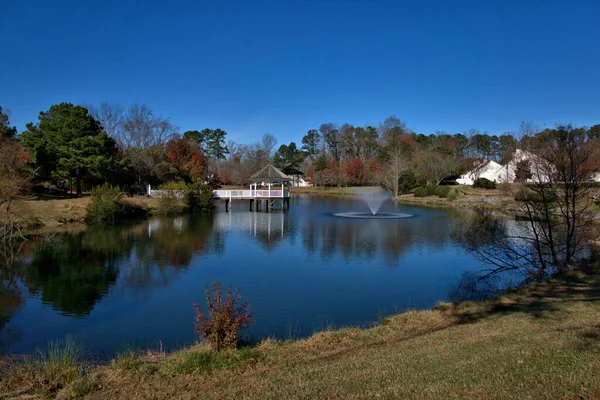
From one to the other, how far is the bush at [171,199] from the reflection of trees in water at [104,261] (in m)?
8.18

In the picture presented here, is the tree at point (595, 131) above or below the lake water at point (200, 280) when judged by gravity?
above

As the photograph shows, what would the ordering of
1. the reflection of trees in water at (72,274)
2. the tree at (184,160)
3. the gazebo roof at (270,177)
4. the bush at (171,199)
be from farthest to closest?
the tree at (184,160)
the gazebo roof at (270,177)
the bush at (171,199)
the reflection of trees in water at (72,274)

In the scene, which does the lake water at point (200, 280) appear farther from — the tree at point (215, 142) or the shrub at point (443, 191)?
the tree at point (215, 142)

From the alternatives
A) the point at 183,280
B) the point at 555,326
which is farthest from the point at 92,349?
the point at 555,326

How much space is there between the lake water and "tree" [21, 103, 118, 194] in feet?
38.4

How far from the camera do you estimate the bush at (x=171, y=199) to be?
36375 mm

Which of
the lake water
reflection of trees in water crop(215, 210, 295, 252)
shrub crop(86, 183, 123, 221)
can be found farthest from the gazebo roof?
the lake water

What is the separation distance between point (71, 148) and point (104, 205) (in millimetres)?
7755

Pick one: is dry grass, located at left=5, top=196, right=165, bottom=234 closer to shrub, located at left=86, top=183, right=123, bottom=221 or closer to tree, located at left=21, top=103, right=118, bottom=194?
shrub, located at left=86, top=183, right=123, bottom=221

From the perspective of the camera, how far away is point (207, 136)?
91125mm

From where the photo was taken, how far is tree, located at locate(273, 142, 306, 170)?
89625 millimetres

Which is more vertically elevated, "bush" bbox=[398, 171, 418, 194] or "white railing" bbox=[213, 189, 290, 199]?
"bush" bbox=[398, 171, 418, 194]

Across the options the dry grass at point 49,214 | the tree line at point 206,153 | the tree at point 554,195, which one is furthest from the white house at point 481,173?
the tree at point 554,195

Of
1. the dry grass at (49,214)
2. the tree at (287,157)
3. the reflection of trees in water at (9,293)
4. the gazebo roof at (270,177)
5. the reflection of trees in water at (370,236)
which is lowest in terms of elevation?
the reflection of trees in water at (9,293)
